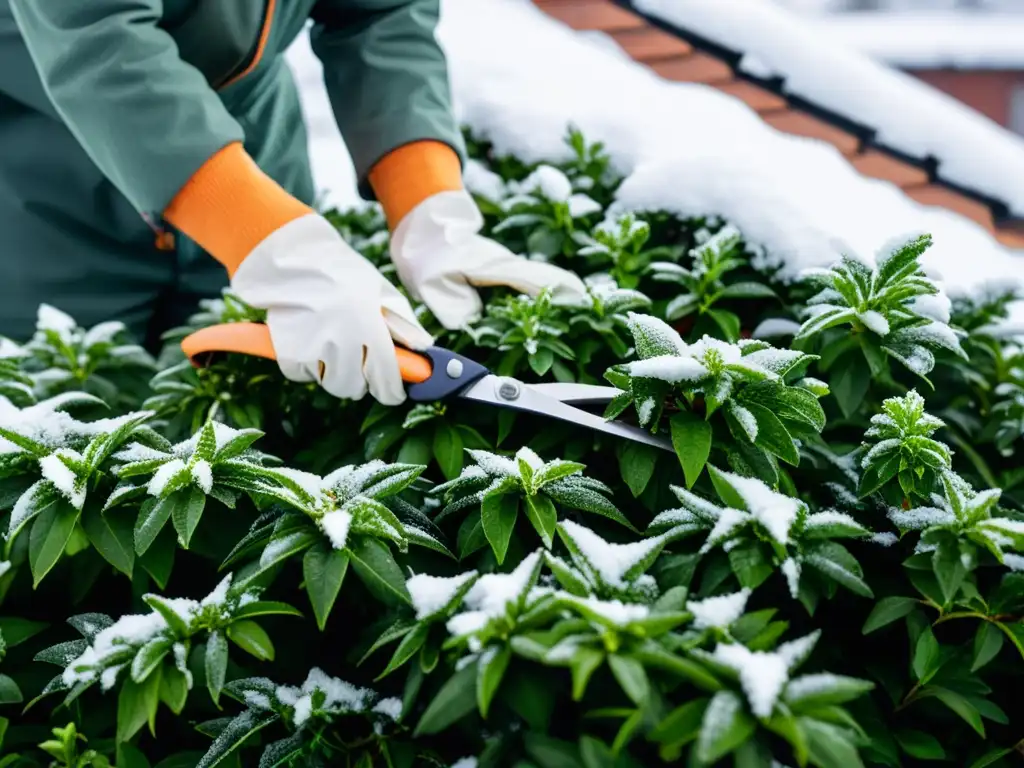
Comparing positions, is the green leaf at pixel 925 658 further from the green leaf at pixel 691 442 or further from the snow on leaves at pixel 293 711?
the snow on leaves at pixel 293 711

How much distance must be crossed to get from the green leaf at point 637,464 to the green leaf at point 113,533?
1.92 ft

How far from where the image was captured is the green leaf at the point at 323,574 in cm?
86

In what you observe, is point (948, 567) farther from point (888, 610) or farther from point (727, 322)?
point (727, 322)

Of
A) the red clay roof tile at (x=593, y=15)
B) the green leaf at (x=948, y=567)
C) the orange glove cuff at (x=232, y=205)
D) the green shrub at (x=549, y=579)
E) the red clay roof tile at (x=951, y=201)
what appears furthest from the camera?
the red clay roof tile at (x=593, y=15)

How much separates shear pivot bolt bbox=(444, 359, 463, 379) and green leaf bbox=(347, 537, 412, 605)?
32 cm

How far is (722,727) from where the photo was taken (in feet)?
2.22

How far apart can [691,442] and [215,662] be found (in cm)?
55

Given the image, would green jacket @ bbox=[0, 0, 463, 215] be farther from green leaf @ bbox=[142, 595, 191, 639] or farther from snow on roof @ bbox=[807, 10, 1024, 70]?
snow on roof @ bbox=[807, 10, 1024, 70]

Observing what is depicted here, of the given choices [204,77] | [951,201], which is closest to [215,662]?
[204,77]

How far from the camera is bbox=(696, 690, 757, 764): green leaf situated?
2.18ft

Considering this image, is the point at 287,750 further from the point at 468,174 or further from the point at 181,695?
the point at 468,174

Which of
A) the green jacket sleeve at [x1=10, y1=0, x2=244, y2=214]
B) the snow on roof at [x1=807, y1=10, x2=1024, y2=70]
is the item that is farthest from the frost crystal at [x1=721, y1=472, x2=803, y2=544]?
the snow on roof at [x1=807, y1=10, x2=1024, y2=70]

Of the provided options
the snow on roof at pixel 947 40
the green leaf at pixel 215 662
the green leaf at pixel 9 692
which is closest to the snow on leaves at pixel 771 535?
the green leaf at pixel 215 662

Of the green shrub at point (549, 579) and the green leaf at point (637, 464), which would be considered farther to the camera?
the green leaf at point (637, 464)
